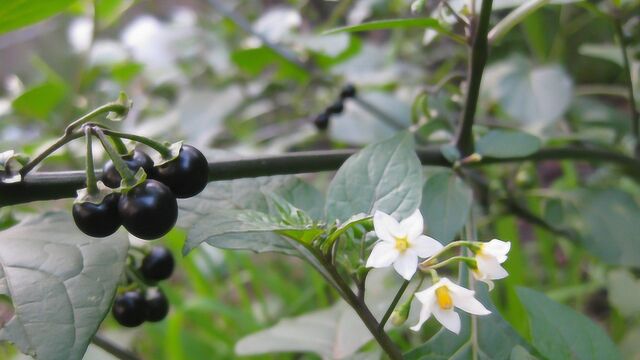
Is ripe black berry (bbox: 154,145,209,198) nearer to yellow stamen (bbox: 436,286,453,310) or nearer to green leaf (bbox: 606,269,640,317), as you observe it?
yellow stamen (bbox: 436,286,453,310)

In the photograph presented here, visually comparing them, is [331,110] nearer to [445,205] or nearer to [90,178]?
[445,205]

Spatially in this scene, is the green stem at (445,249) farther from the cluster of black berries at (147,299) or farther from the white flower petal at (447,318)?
the cluster of black berries at (147,299)

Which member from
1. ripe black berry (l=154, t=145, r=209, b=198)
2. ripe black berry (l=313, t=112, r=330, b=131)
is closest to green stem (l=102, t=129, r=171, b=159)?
ripe black berry (l=154, t=145, r=209, b=198)

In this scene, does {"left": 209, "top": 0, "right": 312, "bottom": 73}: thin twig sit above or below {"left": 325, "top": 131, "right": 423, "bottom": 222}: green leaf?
below

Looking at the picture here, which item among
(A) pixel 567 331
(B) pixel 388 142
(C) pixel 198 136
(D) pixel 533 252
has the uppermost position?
(B) pixel 388 142

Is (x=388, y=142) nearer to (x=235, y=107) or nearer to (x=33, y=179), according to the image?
(x=33, y=179)

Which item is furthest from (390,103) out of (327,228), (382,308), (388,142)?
(327,228)
